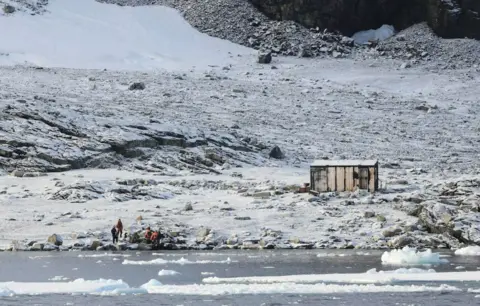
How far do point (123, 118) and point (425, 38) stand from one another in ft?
161

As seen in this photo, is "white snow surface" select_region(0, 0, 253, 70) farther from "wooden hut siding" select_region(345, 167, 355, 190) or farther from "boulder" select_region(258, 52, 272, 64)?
"wooden hut siding" select_region(345, 167, 355, 190)

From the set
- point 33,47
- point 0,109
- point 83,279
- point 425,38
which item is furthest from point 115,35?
point 83,279

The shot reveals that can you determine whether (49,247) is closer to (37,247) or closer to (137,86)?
(37,247)

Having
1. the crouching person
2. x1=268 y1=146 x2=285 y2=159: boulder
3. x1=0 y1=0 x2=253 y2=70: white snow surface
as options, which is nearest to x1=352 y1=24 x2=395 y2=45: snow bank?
x1=0 y1=0 x2=253 y2=70: white snow surface

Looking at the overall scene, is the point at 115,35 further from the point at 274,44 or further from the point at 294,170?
the point at 294,170

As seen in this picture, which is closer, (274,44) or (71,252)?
(71,252)

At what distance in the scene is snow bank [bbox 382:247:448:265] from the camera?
31.6 metres

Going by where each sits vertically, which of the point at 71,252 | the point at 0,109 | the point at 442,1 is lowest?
the point at 71,252

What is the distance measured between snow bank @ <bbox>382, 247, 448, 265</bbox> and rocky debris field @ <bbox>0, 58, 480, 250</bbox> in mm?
4539

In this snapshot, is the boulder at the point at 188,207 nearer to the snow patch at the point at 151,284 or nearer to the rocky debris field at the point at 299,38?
the snow patch at the point at 151,284

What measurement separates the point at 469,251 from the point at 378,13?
7878cm

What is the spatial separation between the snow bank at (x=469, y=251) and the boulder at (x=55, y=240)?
49.4 ft

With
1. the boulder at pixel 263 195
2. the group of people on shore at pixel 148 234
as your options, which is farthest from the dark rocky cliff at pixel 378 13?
the group of people on shore at pixel 148 234

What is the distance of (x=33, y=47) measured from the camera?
91.7 m
